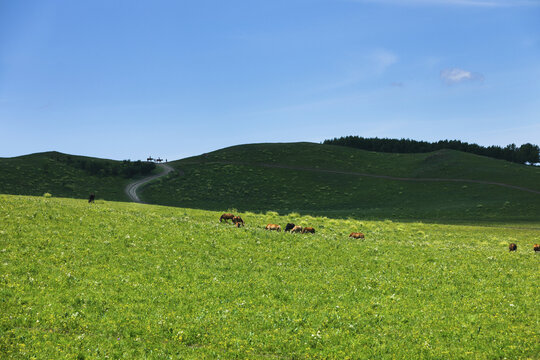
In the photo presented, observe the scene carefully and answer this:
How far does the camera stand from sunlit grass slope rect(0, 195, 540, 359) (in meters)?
13.9

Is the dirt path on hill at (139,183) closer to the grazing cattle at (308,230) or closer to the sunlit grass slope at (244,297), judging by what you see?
the grazing cattle at (308,230)

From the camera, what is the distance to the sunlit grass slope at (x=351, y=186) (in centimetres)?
9456

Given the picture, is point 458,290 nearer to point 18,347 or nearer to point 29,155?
point 18,347

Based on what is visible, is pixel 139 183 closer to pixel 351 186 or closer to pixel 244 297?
pixel 351 186

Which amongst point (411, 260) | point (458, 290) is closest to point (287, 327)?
point (458, 290)

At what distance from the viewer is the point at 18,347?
12938 millimetres

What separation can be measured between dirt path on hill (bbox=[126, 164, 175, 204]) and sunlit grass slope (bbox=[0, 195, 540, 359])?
241 feet

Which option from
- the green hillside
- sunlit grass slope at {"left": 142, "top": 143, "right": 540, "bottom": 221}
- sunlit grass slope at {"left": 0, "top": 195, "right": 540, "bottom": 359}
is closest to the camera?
sunlit grass slope at {"left": 0, "top": 195, "right": 540, "bottom": 359}

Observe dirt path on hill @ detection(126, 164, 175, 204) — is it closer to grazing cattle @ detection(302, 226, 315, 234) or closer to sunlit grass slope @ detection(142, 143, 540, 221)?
sunlit grass slope @ detection(142, 143, 540, 221)

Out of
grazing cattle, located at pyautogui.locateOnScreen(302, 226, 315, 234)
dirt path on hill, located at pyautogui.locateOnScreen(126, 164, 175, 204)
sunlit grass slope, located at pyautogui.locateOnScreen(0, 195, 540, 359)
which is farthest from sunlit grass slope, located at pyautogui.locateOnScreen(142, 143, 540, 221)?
sunlit grass slope, located at pyautogui.locateOnScreen(0, 195, 540, 359)

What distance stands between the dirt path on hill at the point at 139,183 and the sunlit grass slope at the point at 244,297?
73382mm

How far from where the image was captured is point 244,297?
18.2 metres

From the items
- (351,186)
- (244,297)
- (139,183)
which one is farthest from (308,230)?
(139,183)

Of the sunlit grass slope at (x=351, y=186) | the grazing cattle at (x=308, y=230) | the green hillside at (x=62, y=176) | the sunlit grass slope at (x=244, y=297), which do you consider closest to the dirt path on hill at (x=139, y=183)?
the green hillside at (x=62, y=176)
